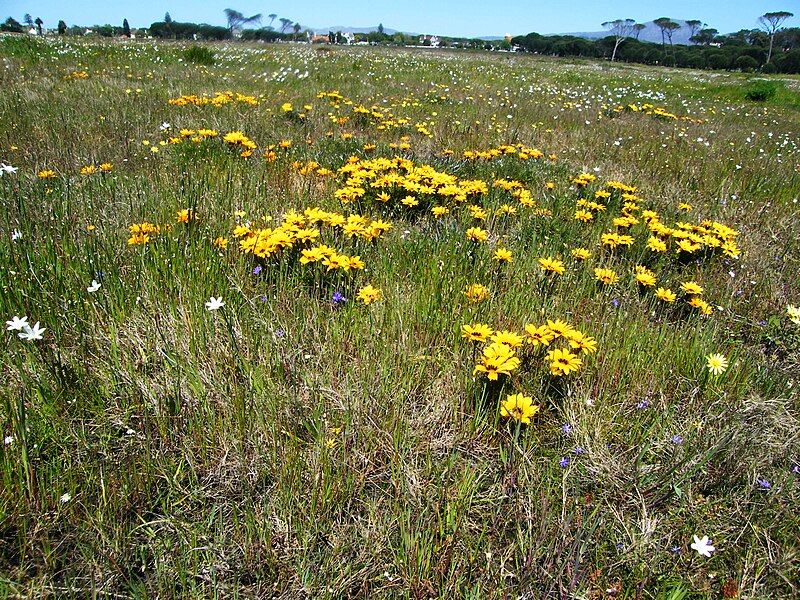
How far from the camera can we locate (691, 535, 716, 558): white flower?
1.65m

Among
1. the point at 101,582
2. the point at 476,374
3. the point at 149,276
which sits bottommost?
the point at 101,582

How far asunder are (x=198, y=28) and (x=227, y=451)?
130 m

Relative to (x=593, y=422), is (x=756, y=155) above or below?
above

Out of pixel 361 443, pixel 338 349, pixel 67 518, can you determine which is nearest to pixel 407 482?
pixel 361 443

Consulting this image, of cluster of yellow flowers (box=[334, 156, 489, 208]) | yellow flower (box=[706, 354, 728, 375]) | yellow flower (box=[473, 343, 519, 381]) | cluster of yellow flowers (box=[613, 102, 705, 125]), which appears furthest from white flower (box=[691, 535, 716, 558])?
cluster of yellow flowers (box=[613, 102, 705, 125])

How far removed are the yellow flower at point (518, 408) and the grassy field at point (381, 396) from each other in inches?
1.0

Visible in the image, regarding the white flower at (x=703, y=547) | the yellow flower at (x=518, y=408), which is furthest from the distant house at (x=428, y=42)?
the white flower at (x=703, y=547)

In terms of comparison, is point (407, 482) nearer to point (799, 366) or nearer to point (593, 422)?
point (593, 422)

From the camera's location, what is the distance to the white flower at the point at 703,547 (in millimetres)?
1648

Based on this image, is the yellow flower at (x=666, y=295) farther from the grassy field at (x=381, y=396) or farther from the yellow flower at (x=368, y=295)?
the yellow flower at (x=368, y=295)

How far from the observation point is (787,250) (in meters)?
4.61

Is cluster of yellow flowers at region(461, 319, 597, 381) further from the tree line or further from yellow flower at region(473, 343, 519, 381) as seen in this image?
the tree line

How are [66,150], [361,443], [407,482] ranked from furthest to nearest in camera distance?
[66,150] → [361,443] → [407,482]

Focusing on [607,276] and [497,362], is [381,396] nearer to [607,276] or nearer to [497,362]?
[497,362]
